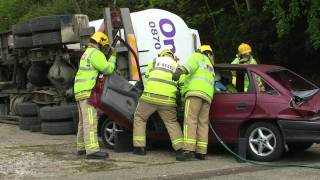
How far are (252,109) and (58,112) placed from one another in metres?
4.87

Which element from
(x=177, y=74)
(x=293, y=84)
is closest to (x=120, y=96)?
(x=177, y=74)

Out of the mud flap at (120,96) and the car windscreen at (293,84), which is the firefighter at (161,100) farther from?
the car windscreen at (293,84)

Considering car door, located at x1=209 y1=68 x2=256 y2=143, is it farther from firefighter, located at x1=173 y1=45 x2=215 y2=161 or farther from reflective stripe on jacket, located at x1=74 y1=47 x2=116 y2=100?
reflective stripe on jacket, located at x1=74 y1=47 x2=116 y2=100

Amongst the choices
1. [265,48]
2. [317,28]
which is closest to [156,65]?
[317,28]

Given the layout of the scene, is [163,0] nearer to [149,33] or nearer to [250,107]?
[149,33]

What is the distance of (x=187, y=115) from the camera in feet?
30.5

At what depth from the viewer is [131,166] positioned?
28.6 feet

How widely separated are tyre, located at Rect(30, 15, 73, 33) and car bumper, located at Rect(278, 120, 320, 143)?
545cm

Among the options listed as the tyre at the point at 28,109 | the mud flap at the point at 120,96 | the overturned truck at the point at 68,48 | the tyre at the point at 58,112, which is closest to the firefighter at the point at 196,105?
the mud flap at the point at 120,96

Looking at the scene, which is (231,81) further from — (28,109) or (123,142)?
(28,109)

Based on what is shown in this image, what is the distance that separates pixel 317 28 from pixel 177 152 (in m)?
4.84

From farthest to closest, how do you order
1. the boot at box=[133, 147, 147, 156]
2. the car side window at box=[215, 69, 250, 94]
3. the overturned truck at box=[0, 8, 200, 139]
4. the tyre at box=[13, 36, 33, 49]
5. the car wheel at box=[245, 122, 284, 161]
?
the tyre at box=[13, 36, 33, 49] → the overturned truck at box=[0, 8, 200, 139] → the boot at box=[133, 147, 147, 156] → the car side window at box=[215, 69, 250, 94] → the car wheel at box=[245, 122, 284, 161]

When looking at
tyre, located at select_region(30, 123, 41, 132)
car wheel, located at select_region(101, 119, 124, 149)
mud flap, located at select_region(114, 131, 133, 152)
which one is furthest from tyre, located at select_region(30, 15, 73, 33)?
mud flap, located at select_region(114, 131, 133, 152)

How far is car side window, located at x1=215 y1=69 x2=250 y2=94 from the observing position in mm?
9539
